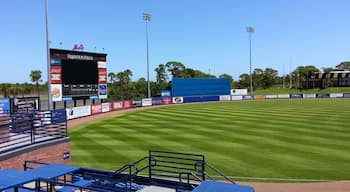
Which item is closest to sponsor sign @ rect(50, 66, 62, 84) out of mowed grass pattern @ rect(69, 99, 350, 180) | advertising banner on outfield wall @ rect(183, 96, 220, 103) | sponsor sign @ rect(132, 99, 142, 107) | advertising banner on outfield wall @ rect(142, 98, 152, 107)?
mowed grass pattern @ rect(69, 99, 350, 180)

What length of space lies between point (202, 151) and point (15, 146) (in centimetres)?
1068

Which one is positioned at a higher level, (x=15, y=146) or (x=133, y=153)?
(x=15, y=146)

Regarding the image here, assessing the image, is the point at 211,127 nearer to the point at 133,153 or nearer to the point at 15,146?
the point at 133,153

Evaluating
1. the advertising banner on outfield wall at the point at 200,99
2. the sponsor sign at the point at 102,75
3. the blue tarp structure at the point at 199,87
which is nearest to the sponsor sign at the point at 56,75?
the sponsor sign at the point at 102,75

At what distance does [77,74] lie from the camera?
3903 cm

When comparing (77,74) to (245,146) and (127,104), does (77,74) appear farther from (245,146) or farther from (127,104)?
(245,146)

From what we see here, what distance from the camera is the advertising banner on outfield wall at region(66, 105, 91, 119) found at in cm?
4079

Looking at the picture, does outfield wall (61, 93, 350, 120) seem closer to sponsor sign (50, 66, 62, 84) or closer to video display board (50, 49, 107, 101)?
video display board (50, 49, 107, 101)

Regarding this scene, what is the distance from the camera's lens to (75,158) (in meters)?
18.4

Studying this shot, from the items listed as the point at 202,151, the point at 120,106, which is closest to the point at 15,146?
the point at 202,151

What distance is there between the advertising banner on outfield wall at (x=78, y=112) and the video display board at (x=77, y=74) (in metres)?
2.41

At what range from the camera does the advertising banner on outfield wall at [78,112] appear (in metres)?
40.8

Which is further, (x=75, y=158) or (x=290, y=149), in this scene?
(x=290, y=149)

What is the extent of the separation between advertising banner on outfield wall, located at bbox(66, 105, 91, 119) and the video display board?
241cm
